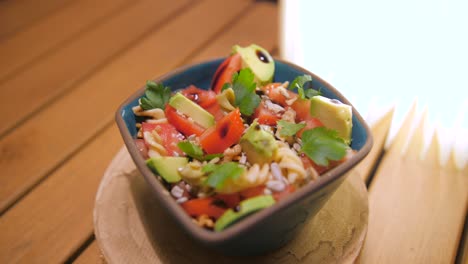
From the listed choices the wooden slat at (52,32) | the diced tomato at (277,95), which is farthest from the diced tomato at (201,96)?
the wooden slat at (52,32)

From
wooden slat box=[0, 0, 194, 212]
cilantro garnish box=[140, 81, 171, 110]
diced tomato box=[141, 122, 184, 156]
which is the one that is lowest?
wooden slat box=[0, 0, 194, 212]

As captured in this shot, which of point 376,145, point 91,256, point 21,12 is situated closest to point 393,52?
point 376,145

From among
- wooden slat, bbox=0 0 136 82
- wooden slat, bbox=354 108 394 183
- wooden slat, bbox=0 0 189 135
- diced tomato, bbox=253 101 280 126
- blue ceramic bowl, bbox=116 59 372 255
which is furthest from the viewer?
wooden slat, bbox=0 0 136 82

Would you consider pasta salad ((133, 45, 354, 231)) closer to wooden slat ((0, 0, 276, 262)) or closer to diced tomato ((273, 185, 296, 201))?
diced tomato ((273, 185, 296, 201))

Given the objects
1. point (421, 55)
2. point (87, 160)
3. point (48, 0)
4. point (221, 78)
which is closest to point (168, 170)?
point (221, 78)

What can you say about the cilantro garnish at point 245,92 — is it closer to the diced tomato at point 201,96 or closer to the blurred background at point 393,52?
the diced tomato at point 201,96

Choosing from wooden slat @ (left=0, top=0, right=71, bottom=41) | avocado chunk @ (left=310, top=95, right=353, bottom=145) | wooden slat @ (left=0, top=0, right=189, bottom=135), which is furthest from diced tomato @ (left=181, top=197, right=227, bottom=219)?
wooden slat @ (left=0, top=0, right=71, bottom=41)

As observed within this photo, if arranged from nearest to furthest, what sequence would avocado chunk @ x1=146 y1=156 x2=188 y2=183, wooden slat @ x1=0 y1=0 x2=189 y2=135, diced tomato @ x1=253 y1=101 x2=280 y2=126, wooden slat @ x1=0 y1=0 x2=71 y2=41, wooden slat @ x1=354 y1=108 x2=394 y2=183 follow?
avocado chunk @ x1=146 y1=156 x2=188 y2=183, diced tomato @ x1=253 y1=101 x2=280 y2=126, wooden slat @ x1=354 y1=108 x2=394 y2=183, wooden slat @ x1=0 y1=0 x2=189 y2=135, wooden slat @ x1=0 y1=0 x2=71 y2=41
